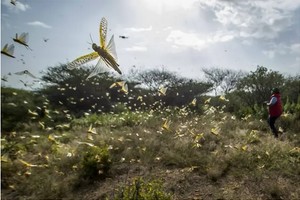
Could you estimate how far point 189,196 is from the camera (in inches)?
246

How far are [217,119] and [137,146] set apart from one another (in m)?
6.14

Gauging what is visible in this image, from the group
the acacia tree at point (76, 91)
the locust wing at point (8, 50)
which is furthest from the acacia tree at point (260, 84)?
the locust wing at point (8, 50)

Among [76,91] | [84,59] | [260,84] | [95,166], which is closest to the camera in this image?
[84,59]

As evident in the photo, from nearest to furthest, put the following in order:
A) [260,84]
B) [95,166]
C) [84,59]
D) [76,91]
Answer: [84,59] < [95,166] < [260,84] < [76,91]

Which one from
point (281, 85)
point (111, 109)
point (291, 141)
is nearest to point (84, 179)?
point (291, 141)

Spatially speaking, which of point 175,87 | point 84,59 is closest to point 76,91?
point 175,87

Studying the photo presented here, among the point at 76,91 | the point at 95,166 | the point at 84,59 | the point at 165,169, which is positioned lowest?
the point at 165,169

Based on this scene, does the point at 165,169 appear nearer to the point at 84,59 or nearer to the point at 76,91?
the point at 84,59

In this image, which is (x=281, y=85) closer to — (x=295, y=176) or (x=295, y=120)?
(x=295, y=120)

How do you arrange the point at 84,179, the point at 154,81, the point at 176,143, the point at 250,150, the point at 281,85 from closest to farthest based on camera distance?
the point at 84,179 < the point at 250,150 < the point at 176,143 < the point at 281,85 < the point at 154,81

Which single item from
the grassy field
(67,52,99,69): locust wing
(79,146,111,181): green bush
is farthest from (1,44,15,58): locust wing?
(79,146,111,181): green bush

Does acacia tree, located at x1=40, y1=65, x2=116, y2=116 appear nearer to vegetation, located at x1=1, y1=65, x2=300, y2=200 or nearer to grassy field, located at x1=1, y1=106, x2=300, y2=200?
vegetation, located at x1=1, y1=65, x2=300, y2=200

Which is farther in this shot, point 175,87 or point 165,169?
point 175,87

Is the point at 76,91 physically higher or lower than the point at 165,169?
higher
